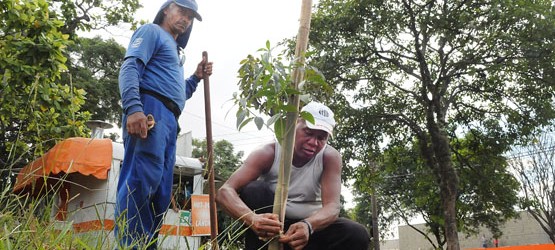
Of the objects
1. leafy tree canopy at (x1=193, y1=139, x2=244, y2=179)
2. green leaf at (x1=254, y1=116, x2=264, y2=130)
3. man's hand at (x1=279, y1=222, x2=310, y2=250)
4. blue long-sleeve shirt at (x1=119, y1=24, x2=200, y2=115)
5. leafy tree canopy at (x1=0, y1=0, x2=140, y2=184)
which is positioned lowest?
man's hand at (x1=279, y1=222, x2=310, y2=250)

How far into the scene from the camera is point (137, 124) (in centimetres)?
231

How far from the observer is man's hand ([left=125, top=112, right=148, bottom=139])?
2.31m

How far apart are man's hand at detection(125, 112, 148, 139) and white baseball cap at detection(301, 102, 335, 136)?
73 cm

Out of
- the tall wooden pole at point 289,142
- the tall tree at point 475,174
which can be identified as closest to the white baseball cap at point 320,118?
the tall wooden pole at point 289,142

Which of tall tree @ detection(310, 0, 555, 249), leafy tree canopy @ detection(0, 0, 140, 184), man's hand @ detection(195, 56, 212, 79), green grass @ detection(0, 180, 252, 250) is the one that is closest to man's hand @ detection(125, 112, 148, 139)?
green grass @ detection(0, 180, 252, 250)

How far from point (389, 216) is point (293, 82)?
108ft

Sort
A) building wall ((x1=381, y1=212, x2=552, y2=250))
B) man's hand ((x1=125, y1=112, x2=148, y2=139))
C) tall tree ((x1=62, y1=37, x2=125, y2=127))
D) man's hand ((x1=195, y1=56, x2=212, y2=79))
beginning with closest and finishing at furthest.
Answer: man's hand ((x1=125, y1=112, x2=148, y2=139))
man's hand ((x1=195, y1=56, x2=212, y2=79))
tall tree ((x1=62, y1=37, x2=125, y2=127))
building wall ((x1=381, y1=212, x2=552, y2=250))

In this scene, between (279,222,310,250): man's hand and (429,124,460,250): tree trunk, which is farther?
(429,124,460,250): tree trunk

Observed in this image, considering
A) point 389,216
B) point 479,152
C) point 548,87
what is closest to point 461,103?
point 479,152

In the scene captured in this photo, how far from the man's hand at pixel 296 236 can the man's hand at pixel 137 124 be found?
2.69 ft

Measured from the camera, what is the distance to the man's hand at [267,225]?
187 cm

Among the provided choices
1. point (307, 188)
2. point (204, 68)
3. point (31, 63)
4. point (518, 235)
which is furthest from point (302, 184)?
point (518, 235)

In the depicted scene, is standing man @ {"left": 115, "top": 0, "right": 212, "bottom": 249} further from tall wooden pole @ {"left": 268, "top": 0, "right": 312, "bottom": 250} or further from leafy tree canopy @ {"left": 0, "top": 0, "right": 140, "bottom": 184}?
leafy tree canopy @ {"left": 0, "top": 0, "right": 140, "bottom": 184}

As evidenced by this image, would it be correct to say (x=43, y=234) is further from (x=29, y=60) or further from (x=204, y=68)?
(x=29, y=60)
